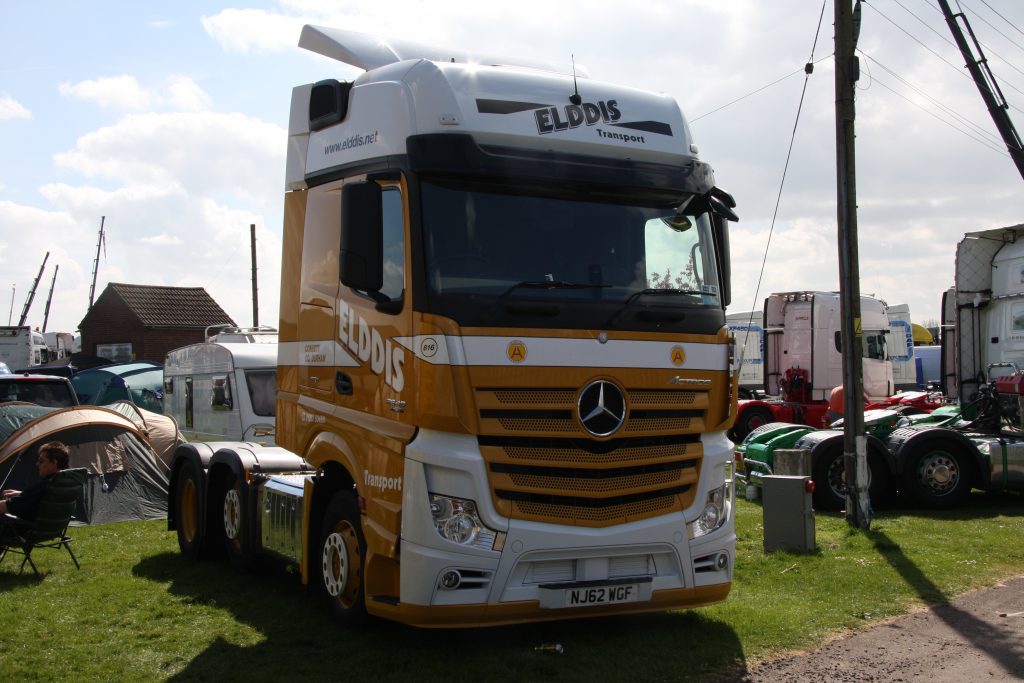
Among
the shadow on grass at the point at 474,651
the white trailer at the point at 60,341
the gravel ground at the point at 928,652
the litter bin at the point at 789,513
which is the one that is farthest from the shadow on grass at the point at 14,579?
the white trailer at the point at 60,341

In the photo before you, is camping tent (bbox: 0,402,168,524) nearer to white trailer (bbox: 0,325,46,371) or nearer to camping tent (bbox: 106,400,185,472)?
camping tent (bbox: 106,400,185,472)

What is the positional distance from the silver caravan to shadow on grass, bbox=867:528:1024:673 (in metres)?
9.27

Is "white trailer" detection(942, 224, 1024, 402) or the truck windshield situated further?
"white trailer" detection(942, 224, 1024, 402)

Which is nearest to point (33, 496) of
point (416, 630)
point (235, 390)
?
point (416, 630)

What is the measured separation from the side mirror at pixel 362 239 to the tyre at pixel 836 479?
8184 mm

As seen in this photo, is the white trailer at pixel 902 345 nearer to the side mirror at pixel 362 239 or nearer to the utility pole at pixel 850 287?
the utility pole at pixel 850 287

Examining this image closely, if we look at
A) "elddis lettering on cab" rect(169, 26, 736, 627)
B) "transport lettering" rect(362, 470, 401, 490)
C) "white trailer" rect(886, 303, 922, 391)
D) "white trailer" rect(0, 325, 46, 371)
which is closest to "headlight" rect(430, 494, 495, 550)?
"elddis lettering on cab" rect(169, 26, 736, 627)

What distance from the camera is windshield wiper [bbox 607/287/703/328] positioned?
651cm

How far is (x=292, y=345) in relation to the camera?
26.5 ft

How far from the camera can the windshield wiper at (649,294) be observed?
651cm

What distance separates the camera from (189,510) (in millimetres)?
10820

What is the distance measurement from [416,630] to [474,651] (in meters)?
0.63

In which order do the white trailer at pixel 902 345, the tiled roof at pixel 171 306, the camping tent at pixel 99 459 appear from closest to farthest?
the camping tent at pixel 99 459 < the white trailer at pixel 902 345 < the tiled roof at pixel 171 306

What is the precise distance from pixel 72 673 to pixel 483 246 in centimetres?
374
